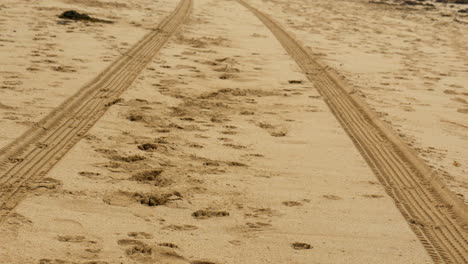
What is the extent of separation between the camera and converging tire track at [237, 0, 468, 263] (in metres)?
4.45

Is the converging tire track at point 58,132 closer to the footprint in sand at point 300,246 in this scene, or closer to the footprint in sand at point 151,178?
the footprint in sand at point 151,178

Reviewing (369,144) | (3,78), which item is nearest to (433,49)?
(369,144)

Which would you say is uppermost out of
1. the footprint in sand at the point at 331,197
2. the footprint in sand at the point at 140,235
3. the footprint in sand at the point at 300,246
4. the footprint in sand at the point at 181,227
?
the footprint in sand at the point at 140,235

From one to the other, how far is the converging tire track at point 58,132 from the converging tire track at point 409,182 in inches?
96.6

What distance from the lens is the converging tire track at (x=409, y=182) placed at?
4449 millimetres

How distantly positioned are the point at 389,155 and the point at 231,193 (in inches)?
71.2

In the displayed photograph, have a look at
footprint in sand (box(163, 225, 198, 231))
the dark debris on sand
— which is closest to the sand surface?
footprint in sand (box(163, 225, 198, 231))

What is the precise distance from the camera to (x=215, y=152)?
19.3ft

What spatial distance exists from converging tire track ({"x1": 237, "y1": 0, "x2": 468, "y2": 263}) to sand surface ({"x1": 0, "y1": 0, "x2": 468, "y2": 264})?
11cm

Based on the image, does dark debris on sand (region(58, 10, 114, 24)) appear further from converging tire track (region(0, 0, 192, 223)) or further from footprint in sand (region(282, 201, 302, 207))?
footprint in sand (region(282, 201, 302, 207))

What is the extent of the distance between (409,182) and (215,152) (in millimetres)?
1594

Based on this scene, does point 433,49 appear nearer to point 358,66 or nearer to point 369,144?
point 358,66

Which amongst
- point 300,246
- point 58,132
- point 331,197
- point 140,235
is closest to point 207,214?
point 140,235

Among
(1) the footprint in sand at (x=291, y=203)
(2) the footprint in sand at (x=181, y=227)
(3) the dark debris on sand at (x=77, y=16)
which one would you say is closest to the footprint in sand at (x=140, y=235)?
(2) the footprint in sand at (x=181, y=227)
